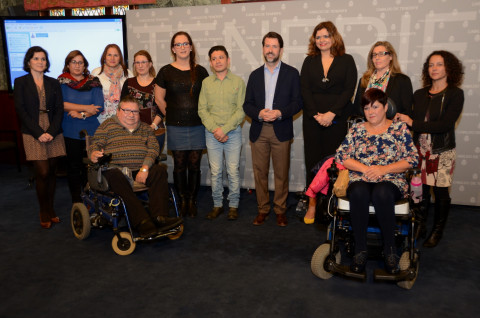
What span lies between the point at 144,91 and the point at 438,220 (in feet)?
9.78

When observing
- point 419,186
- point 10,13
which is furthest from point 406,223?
point 10,13

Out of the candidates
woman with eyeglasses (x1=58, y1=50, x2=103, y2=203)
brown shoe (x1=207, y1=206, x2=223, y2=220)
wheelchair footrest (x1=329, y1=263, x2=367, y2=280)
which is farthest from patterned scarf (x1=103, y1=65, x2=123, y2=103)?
wheelchair footrest (x1=329, y1=263, x2=367, y2=280)

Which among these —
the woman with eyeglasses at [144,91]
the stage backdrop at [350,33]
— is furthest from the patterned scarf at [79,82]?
the stage backdrop at [350,33]

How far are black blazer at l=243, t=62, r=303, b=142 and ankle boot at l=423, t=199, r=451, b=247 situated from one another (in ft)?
4.66

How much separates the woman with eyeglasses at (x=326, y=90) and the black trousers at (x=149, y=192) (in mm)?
1394

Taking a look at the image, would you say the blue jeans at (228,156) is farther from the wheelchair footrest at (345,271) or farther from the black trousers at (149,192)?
the wheelchair footrest at (345,271)

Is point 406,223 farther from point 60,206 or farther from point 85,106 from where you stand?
point 60,206

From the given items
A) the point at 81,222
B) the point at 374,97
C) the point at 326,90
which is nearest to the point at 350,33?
the point at 326,90

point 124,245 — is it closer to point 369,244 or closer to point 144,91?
point 144,91

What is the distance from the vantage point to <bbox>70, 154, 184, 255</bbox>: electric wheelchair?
131 inches

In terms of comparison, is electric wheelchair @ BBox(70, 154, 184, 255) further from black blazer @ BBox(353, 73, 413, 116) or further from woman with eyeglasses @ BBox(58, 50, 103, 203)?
black blazer @ BBox(353, 73, 413, 116)

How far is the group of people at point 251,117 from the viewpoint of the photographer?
318cm

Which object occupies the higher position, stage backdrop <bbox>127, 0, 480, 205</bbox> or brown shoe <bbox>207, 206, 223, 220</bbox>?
stage backdrop <bbox>127, 0, 480, 205</bbox>

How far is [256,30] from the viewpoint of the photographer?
4973mm
